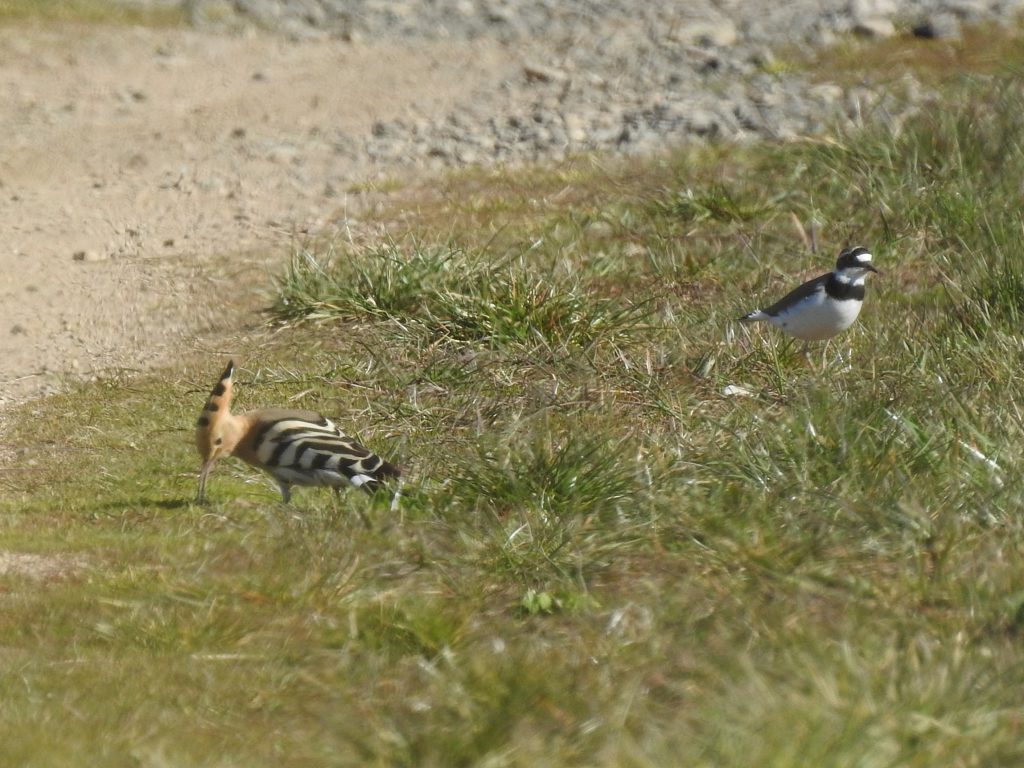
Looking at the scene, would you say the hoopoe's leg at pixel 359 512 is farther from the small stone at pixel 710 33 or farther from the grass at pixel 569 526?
the small stone at pixel 710 33

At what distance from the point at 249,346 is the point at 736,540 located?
13.2 feet

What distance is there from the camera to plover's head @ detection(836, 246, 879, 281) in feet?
26.7

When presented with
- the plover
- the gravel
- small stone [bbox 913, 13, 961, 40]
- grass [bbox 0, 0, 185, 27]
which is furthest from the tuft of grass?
small stone [bbox 913, 13, 961, 40]

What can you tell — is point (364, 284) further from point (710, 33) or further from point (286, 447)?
point (710, 33)

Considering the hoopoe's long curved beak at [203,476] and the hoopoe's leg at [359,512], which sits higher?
the hoopoe's leg at [359,512]

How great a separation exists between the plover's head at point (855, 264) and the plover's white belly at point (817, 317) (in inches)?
12.1

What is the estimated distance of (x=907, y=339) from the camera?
25.1ft

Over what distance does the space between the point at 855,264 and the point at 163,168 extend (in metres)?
5.27

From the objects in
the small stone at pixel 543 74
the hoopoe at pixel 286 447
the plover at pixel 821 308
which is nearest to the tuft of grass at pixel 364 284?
the plover at pixel 821 308

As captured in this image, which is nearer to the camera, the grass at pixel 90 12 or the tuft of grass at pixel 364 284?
the tuft of grass at pixel 364 284

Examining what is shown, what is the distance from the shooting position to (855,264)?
816cm

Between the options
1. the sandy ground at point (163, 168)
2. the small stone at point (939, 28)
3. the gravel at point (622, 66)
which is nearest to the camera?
the sandy ground at point (163, 168)

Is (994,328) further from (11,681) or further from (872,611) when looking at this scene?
(11,681)

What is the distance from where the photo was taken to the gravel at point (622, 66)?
39.1ft
